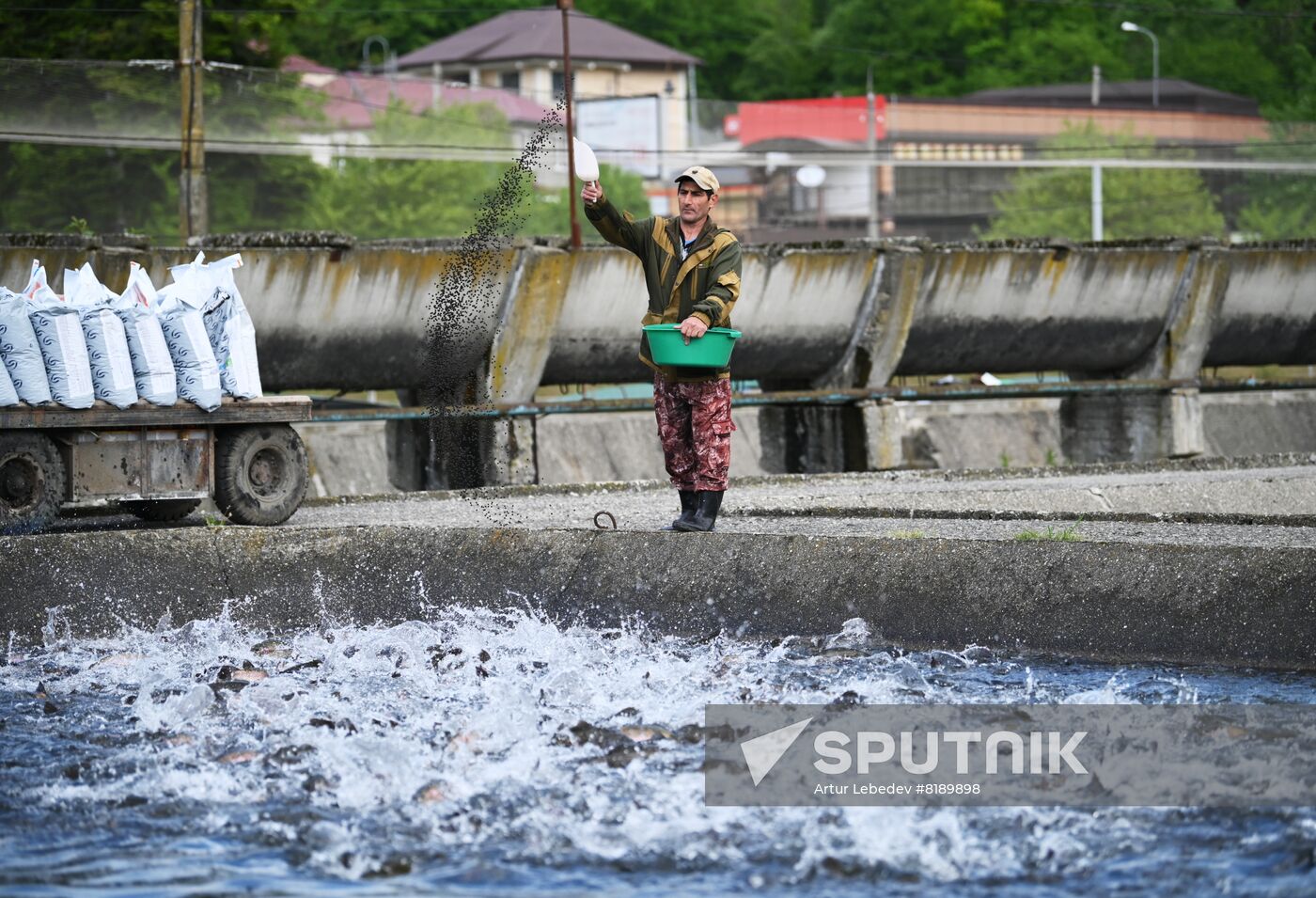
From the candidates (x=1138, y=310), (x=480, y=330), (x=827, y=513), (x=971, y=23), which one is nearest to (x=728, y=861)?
(x=827, y=513)

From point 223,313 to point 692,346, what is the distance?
3061 millimetres

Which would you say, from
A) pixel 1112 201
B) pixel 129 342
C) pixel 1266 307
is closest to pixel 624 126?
pixel 1112 201

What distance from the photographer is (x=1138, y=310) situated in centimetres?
1844

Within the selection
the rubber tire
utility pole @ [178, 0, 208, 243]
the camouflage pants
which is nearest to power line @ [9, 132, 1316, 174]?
utility pole @ [178, 0, 208, 243]

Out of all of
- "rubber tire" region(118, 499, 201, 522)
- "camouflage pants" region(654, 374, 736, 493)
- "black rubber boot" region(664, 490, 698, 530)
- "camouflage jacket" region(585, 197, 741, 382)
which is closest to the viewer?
"camouflage jacket" region(585, 197, 741, 382)

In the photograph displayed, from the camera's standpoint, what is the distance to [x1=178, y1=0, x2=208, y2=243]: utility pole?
22391mm

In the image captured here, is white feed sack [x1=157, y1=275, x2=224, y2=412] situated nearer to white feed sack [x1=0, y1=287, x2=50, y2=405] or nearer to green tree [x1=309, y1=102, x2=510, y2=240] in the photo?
white feed sack [x1=0, y1=287, x2=50, y2=405]

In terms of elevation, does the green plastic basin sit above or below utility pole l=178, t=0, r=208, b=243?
below

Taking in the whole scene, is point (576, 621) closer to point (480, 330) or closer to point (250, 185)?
point (480, 330)

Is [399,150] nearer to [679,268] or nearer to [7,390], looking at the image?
[7,390]

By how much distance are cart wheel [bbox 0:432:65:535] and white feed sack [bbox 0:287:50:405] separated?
23 cm

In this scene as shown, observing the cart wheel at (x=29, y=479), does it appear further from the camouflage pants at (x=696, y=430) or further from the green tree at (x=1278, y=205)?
the green tree at (x=1278, y=205)

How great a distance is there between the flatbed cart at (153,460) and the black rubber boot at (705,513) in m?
2.87

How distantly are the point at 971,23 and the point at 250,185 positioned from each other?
172ft
